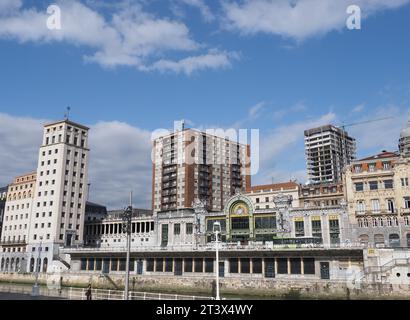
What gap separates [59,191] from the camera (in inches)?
4321

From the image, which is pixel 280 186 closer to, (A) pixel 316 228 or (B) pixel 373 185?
(A) pixel 316 228

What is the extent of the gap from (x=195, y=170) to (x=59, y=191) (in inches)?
2010

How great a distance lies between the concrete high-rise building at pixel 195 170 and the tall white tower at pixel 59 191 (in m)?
36.1

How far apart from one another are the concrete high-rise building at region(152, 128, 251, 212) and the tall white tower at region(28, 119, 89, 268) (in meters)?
36.1

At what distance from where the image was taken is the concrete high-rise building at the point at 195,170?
145125mm

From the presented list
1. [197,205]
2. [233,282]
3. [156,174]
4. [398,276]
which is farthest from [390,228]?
[156,174]

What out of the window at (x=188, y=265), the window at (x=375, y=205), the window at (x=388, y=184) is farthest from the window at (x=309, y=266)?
the window at (x=388, y=184)

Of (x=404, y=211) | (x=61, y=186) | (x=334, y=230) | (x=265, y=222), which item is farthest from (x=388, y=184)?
(x=61, y=186)

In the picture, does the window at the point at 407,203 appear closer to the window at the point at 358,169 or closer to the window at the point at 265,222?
the window at the point at 358,169

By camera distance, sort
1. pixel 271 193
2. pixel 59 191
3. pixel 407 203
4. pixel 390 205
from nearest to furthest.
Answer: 1. pixel 407 203
2. pixel 390 205
3. pixel 59 191
4. pixel 271 193

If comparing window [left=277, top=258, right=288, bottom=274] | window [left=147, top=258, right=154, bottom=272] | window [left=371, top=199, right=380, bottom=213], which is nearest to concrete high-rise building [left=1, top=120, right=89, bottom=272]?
window [left=147, top=258, right=154, bottom=272]

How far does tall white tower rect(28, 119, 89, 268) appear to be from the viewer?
108250mm

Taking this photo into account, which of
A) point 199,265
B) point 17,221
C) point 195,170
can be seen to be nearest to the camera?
point 199,265

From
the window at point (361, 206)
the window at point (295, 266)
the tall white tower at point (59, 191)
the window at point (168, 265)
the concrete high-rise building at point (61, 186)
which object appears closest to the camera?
the window at point (295, 266)
